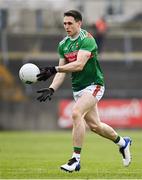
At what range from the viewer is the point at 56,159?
17.9 metres

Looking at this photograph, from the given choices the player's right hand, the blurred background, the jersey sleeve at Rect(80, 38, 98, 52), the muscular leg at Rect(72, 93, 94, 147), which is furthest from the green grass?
the blurred background

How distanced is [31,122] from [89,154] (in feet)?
45.1

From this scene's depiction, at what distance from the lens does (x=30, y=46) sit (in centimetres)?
3788

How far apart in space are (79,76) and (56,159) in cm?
366

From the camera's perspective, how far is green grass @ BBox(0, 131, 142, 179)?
543 inches

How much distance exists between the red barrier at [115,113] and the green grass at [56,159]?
630 centimetres

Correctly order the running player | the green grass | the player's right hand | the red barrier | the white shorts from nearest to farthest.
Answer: the green grass
the running player
the player's right hand
the white shorts
the red barrier

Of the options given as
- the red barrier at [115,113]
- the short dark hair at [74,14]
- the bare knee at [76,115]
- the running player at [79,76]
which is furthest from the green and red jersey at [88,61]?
the red barrier at [115,113]

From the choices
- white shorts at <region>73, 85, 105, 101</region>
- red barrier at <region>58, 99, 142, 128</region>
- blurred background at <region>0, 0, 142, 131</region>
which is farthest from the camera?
blurred background at <region>0, 0, 142, 131</region>

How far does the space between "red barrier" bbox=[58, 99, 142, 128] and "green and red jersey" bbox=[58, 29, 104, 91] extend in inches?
730

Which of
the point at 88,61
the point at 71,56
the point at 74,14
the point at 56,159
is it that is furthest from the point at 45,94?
the point at 56,159

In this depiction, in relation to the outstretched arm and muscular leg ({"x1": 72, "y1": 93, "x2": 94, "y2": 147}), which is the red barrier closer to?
the outstretched arm

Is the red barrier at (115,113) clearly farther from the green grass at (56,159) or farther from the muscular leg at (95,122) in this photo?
the muscular leg at (95,122)

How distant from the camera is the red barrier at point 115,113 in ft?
110
